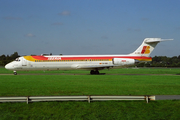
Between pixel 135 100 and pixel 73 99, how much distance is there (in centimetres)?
370

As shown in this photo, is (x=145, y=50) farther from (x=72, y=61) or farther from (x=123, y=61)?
(x=72, y=61)

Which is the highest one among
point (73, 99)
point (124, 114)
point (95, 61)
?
point (95, 61)

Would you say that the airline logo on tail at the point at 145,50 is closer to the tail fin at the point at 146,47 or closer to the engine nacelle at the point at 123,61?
the tail fin at the point at 146,47

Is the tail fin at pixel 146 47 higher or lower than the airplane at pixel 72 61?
higher

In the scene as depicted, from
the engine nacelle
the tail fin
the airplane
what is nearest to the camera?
the engine nacelle

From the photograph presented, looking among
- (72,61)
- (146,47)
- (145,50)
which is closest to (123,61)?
(145,50)

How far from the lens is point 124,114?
42.6 ft

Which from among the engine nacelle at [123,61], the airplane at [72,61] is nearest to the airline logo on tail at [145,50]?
the airplane at [72,61]

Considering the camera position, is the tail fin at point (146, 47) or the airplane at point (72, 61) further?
the tail fin at point (146, 47)

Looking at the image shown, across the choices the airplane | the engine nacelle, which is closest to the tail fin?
the airplane

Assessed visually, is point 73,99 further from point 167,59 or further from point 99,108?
point 167,59

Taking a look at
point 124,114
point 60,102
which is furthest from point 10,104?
point 124,114

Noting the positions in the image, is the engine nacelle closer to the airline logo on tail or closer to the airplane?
the airplane

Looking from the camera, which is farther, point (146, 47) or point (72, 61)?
point (146, 47)
